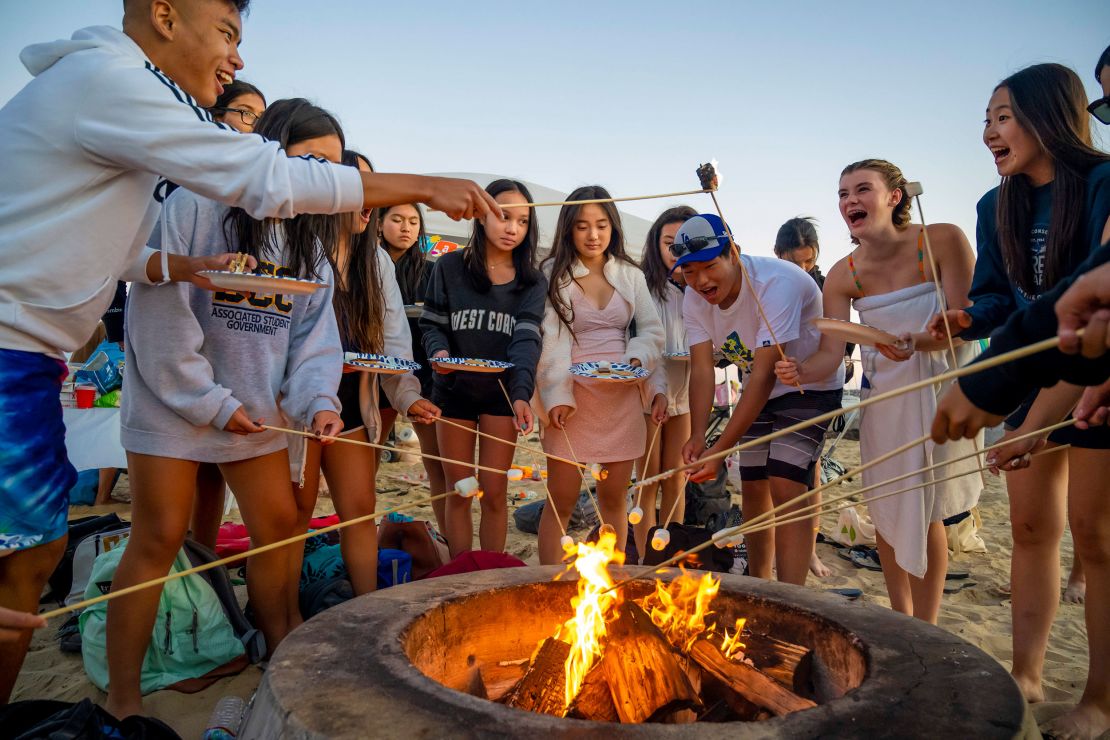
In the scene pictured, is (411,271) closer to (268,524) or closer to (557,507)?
(557,507)

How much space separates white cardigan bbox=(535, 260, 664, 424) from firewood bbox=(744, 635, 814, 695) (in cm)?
196

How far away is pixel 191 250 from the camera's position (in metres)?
2.63

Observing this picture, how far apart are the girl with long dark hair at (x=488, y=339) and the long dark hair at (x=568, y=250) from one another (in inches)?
3.8

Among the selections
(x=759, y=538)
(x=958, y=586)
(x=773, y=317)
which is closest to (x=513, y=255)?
(x=773, y=317)

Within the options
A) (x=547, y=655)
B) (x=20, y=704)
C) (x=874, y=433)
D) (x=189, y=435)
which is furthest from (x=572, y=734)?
(x=874, y=433)

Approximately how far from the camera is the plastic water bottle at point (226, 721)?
7.48 feet

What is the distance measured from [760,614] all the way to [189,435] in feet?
6.60

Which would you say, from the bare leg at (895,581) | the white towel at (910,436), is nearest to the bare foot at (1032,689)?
the white towel at (910,436)

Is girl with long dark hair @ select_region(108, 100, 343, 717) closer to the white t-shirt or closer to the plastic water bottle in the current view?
the plastic water bottle

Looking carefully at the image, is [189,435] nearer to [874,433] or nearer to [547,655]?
[547,655]

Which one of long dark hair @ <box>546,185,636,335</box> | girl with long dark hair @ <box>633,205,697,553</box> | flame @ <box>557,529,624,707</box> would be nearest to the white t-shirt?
girl with long dark hair @ <box>633,205,697,553</box>

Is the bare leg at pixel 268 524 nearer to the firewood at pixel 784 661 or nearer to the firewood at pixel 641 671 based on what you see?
the firewood at pixel 641 671

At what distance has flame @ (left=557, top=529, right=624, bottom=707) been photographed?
1995 mm

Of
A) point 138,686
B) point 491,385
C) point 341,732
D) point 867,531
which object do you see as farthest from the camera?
point 867,531
